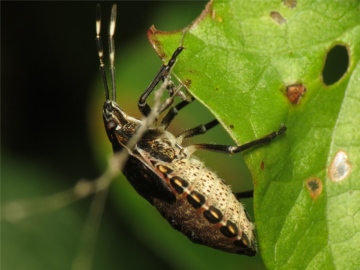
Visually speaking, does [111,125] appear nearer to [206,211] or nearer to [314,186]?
[206,211]

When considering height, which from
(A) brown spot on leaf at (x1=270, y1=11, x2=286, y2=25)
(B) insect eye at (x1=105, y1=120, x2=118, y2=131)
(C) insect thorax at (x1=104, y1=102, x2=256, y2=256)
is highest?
(B) insect eye at (x1=105, y1=120, x2=118, y2=131)

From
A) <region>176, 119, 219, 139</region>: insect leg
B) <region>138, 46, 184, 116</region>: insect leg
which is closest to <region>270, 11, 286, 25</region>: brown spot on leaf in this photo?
<region>138, 46, 184, 116</region>: insect leg

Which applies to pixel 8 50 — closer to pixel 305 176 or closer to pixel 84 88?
pixel 84 88

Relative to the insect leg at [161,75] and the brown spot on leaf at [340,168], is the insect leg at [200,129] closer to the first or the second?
the insect leg at [161,75]

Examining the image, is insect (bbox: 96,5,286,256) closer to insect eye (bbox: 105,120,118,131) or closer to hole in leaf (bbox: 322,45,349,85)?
insect eye (bbox: 105,120,118,131)

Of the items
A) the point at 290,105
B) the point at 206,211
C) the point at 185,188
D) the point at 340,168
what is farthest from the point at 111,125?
the point at 340,168

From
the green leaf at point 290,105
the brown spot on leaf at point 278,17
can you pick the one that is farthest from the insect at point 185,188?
the brown spot on leaf at point 278,17

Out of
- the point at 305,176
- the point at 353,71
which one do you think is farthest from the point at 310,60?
the point at 305,176
